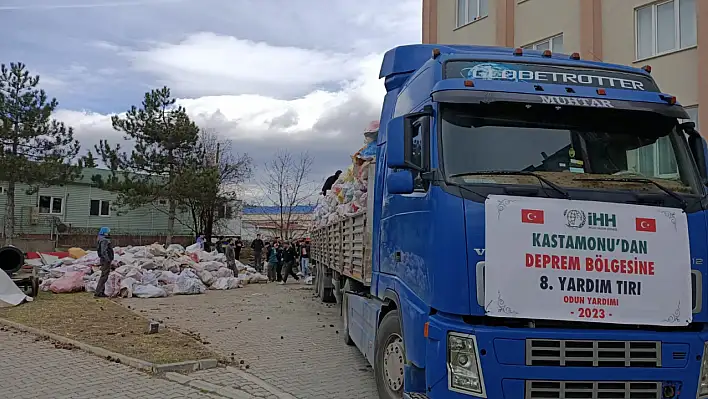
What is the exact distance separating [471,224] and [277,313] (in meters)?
10.2

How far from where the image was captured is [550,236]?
4.25m

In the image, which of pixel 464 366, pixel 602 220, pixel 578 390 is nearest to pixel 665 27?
pixel 602 220

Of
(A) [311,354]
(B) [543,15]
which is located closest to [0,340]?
(A) [311,354]

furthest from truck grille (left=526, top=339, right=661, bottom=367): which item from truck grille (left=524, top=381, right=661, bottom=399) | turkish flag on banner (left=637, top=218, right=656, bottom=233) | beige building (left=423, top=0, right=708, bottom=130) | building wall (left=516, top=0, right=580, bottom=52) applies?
building wall (left=516, top=0, right=580, bottom=52)

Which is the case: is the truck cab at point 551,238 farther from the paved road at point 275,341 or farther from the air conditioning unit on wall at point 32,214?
the air conditioning unit on wall at point 32,214

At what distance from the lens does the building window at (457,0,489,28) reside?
2005 centimetres

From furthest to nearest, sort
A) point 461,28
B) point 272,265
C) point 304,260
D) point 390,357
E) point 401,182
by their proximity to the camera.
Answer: point 304,260
point 272,265
point 461,28
point 390,357
point 401,182

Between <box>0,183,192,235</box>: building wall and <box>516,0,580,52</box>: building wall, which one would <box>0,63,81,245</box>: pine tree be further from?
<box>516,0,580,52</box>: building wall

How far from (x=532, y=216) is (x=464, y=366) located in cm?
114

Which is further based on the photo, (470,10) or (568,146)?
(470,10)

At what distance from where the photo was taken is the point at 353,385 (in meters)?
7.40

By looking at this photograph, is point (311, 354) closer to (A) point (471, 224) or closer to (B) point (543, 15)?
(A) point (471, 224)

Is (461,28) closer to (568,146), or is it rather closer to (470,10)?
(470,10)

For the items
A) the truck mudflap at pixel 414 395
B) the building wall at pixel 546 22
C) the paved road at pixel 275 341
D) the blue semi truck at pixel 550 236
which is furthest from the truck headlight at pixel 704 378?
the building wall at pixel 546 22
